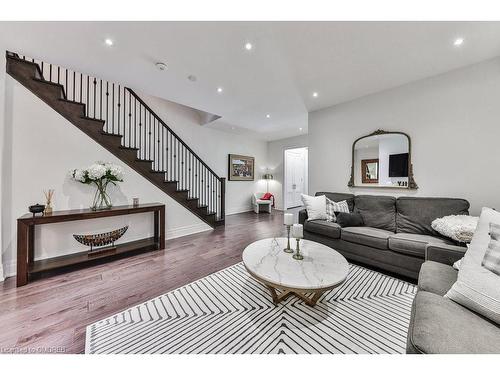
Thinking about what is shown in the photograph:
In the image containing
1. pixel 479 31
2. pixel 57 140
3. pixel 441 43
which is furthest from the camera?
pixel 57 140

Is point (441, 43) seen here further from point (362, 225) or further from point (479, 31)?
point (362, 225)

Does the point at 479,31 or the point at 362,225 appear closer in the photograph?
the point at 479,31

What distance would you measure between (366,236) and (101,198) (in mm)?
3785

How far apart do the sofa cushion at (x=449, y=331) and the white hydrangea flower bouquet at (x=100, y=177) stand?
334 centimetres

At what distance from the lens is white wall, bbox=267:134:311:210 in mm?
6789

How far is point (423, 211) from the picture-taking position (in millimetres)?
2502

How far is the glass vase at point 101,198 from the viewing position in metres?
2.72

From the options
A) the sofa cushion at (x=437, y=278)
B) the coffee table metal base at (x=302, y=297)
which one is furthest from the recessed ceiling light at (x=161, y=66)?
the sofa cushion at (x=437, y=278)

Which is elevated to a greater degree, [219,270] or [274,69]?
[274,69]

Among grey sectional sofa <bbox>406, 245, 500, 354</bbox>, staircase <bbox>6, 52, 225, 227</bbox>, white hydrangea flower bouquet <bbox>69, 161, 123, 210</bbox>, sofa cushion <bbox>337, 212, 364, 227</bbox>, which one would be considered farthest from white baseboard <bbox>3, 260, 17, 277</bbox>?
sofa cushion <bbox>337, 212, 364, 227</bbox>

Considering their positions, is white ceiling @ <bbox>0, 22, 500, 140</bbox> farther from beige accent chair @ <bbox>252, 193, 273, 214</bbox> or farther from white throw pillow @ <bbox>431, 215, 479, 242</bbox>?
beige accent chair @ <bbox>252, 193, 273, 214</bbox>

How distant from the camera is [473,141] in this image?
238 cm
